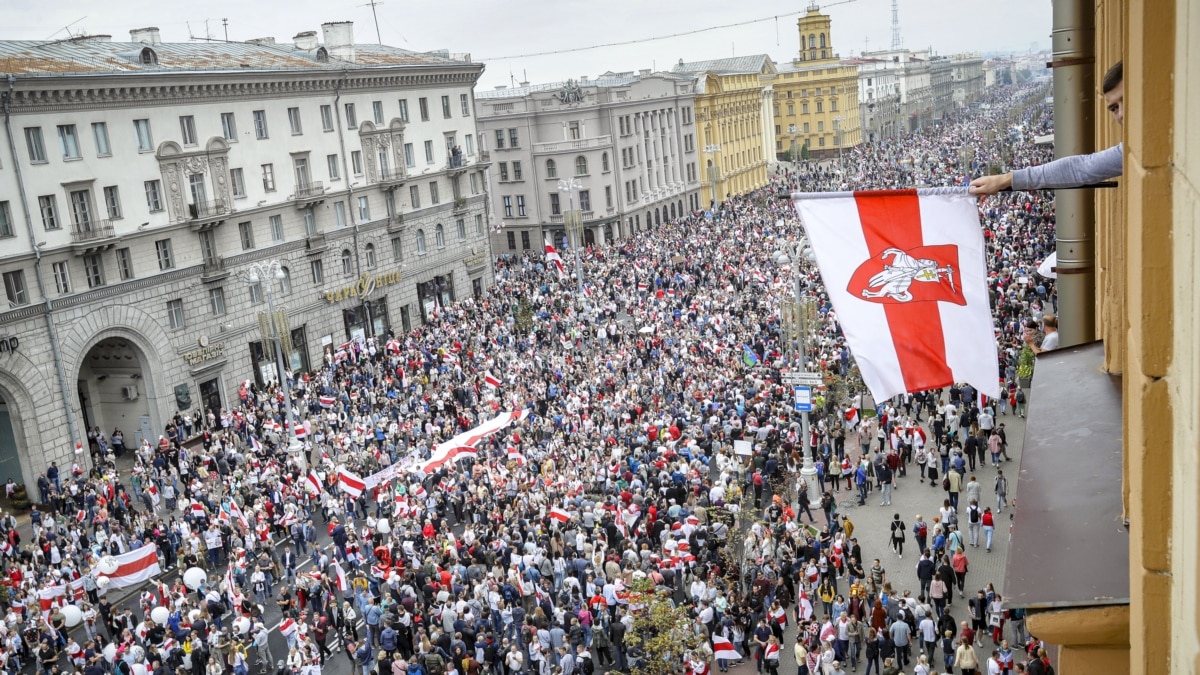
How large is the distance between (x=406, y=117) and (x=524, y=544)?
41.5 meters

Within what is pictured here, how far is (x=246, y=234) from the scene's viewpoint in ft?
161

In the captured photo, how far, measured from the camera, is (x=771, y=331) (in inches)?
1661

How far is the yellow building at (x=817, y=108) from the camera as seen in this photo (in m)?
144

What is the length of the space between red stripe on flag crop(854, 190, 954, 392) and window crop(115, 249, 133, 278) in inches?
1559

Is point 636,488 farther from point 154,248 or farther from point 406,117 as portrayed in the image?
point 406,117

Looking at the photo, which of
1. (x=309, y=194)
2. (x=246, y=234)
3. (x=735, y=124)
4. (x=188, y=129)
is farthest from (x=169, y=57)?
(x=735, y=124)

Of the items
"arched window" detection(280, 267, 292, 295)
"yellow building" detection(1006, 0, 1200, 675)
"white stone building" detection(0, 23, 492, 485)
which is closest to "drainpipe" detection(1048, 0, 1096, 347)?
"yellow building" detection(1006, 0, 1200, 675)

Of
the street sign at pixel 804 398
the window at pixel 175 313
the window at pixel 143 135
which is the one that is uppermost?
the window at pixel 143 135

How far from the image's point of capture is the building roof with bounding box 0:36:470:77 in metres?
40.5

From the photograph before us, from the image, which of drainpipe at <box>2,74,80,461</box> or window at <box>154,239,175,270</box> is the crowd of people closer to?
drainpipe at <box>2,74,80,461</box>

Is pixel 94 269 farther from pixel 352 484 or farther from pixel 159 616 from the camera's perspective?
pixel 159 616

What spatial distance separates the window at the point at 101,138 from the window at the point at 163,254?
4243 millimetres

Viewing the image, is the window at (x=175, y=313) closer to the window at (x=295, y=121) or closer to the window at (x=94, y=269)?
the window at (x=94, y=269)

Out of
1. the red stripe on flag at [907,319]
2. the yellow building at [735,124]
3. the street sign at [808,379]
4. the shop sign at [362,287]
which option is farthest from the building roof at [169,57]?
the yellow building at [735,124]
